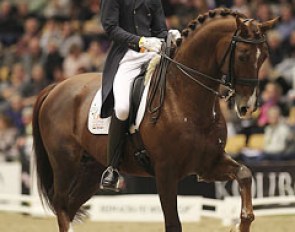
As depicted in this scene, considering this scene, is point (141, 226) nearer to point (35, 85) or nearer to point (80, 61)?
point (80, 61)

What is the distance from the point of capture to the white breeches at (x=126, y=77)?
22.5ft

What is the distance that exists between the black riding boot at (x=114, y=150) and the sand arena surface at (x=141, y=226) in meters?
2.54

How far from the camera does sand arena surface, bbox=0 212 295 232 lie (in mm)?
9508

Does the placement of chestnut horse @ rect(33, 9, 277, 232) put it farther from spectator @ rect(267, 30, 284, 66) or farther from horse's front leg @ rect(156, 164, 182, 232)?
spectator @ rect(267, 30, 284, 66)

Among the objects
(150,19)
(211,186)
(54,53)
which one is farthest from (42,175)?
(54,53)

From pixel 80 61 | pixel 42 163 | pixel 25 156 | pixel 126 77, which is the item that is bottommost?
pixel 25 156

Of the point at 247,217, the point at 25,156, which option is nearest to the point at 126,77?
the point at 247,217

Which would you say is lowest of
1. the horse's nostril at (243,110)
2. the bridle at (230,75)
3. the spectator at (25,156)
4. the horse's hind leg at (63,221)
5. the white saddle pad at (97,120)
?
the spectator at (25,156)

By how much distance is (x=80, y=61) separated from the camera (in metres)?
14.2

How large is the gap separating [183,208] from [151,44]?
3971 mm

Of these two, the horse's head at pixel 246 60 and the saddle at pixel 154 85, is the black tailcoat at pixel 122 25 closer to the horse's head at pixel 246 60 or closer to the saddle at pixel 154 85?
the saddle at pixel 154 85

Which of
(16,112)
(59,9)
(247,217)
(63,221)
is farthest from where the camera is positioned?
(59,9)

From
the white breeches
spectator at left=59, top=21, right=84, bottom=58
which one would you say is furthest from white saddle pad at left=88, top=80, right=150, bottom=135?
spectator at left=59, top=21, right=84, bottom=58

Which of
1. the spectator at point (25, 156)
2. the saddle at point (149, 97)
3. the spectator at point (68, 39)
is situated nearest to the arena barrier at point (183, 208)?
the spectator at point (25, 156)
